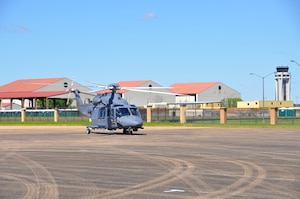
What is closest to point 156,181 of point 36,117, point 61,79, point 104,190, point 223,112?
point 104,190

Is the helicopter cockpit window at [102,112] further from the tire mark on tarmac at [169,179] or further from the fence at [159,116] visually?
the fence at [159,116]

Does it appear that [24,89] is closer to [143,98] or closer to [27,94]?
[27,94]

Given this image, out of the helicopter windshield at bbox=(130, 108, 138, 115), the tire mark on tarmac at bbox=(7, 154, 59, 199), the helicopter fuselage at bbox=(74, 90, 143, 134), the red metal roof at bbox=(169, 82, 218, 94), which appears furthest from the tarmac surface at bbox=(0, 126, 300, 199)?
the red metal roof at bbox=(169, 82, 218, 94)

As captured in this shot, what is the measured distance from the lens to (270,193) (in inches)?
469

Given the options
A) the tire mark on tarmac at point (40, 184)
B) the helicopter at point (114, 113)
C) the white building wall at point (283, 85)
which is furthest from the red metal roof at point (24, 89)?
the tire mark on tarmac at point (40, 184)

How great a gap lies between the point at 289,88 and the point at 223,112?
96029 millimetres

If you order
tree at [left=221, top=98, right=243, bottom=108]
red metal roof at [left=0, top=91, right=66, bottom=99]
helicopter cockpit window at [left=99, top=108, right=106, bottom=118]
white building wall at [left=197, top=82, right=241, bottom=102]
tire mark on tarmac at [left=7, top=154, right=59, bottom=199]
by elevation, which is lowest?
tire mark on tarmac at [left=7, top=154, right=59, bottom=199]

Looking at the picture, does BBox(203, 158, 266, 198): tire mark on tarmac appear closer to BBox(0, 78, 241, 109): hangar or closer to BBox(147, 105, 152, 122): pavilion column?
BBox(147, 105, 152, 122): pavilion column

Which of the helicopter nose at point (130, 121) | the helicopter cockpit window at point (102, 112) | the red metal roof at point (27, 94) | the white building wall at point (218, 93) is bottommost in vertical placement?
the helicopter nose at point (130, 121)

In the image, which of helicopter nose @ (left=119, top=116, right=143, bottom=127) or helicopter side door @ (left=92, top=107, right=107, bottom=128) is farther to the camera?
helicopter side door @ (left=92, top=107, right=107, bottom=128)

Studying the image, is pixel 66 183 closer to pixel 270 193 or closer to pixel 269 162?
pixel 270 193

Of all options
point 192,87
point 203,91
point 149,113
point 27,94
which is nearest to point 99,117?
point 149,113

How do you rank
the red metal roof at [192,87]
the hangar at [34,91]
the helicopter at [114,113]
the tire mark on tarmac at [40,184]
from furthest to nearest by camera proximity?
the red metal roof at [192,87] < the hangar at [34,91] < the helicopter at [114,113] < the tire mark on tarmac at [40,184]

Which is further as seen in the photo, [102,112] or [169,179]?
[102,112]
